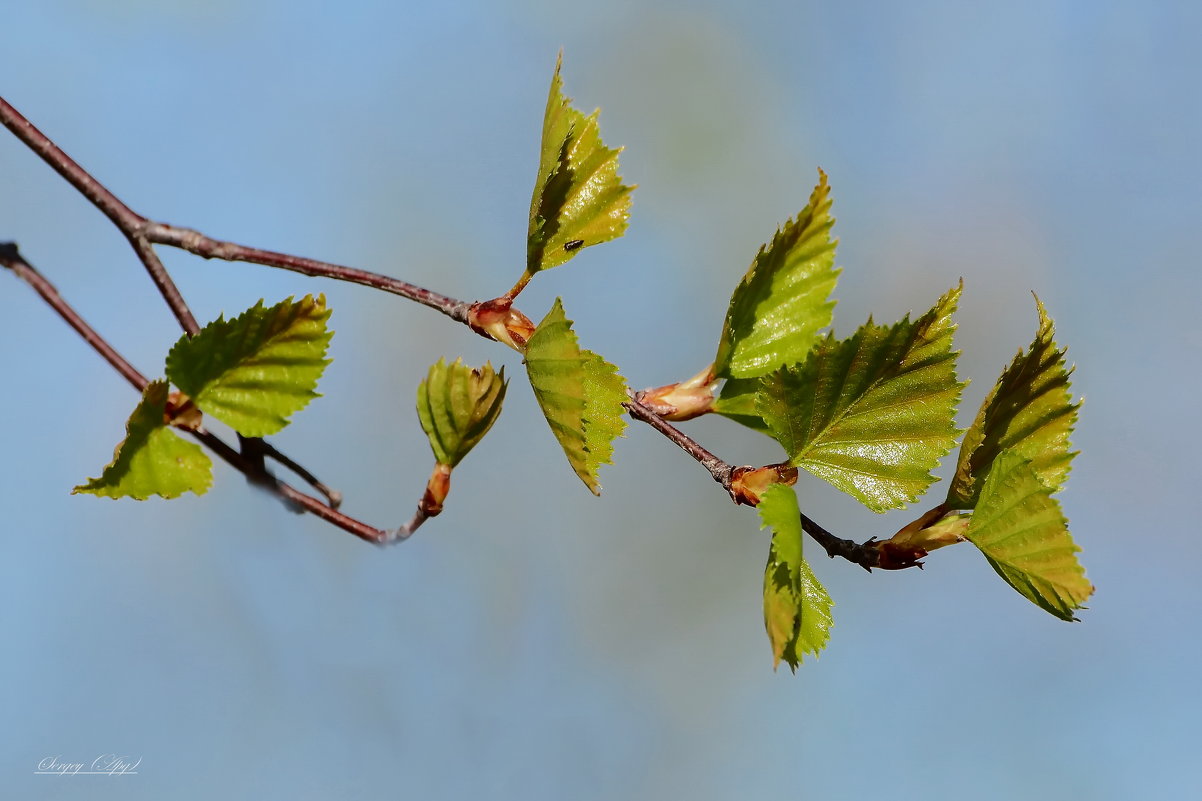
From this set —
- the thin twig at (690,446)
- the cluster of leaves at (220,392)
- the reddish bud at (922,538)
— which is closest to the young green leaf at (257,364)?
the cluster of leaves at (220,392)

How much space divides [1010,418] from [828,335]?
0.10 meters

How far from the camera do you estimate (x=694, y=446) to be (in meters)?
0.44

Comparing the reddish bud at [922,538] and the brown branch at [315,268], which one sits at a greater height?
the brown branch at [315,268]

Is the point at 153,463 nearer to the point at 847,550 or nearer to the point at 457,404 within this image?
the point at 457,404

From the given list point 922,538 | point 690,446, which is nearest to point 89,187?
point 690,446

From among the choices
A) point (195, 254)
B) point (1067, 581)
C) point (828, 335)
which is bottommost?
point (1067, 581)

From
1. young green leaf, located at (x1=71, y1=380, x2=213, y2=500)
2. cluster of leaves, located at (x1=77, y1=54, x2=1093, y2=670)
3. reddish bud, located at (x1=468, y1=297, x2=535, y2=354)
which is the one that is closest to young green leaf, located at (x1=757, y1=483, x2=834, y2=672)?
cluster of leaves, located at (x1=77, y1=54, x2=1093, y2=670)

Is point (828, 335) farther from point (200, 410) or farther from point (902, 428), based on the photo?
point (200, 410)

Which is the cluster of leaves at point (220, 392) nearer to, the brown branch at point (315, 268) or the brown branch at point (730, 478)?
the brown branch at point (315, 268)

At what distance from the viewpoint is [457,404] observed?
46 centimetres

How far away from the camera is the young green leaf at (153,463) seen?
42 cm

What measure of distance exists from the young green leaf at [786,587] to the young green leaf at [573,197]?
14 cm

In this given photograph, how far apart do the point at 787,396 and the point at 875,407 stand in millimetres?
39

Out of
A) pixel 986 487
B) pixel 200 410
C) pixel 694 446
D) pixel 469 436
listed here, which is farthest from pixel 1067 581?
pixel 200 410
